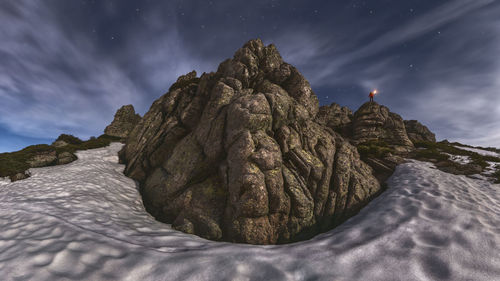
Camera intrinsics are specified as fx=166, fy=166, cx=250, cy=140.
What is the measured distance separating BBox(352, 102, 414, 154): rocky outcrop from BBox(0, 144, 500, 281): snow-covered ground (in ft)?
61.0

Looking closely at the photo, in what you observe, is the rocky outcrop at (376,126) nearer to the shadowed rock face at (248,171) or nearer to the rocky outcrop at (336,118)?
the rocky outcrop at (336,118)

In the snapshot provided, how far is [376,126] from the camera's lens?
2423 cm

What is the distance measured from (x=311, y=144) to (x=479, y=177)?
1004 cm

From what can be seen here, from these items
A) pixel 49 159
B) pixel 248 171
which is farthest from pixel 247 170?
pixel 49 159

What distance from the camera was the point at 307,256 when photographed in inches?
141

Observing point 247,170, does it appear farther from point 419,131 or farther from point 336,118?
point 419,131

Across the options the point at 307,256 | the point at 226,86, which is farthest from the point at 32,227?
the point at 226,86

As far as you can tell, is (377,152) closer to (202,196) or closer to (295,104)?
(295,104)

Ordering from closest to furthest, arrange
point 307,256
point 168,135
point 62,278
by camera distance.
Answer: point 62,278 < point 307,256 < point 168,135

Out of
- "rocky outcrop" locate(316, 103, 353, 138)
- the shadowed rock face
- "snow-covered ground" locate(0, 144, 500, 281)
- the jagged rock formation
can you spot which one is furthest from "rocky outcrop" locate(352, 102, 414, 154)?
the jagged rock formation

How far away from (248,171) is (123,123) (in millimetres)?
44825

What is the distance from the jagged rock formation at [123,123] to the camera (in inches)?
1490

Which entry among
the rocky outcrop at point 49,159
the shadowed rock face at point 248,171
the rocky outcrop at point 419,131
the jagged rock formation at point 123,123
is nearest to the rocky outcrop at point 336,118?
the shadowed rock face at point 248,171

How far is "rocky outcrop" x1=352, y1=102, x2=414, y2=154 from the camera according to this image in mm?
23250
